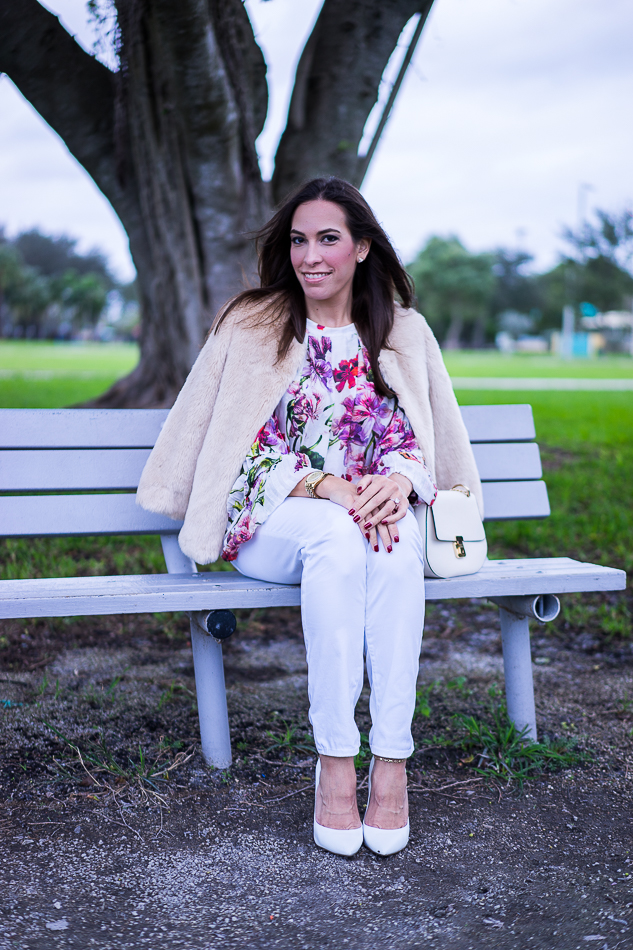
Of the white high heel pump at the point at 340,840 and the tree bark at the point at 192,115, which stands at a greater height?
the tree bark at the point at 192,115

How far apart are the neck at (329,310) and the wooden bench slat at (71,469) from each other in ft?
2.34

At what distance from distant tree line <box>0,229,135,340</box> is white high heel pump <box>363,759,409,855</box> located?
83469 mm

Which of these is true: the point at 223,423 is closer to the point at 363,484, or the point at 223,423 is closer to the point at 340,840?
the point at 363,484

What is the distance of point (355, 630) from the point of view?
2.32 metres

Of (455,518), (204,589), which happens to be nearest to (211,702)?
(204,589)

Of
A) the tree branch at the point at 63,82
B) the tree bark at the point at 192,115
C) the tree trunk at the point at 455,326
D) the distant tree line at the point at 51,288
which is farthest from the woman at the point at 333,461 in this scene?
the distant tree line at the point at 51,288

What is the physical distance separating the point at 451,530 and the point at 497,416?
888 millimetres

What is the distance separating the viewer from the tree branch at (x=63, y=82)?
15.9 ft

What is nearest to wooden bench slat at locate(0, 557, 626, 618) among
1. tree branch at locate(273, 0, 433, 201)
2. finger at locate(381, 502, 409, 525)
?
finger at locate(381, 502, 409, 525)

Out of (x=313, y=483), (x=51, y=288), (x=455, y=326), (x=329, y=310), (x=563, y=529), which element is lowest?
(x=455, y=326)

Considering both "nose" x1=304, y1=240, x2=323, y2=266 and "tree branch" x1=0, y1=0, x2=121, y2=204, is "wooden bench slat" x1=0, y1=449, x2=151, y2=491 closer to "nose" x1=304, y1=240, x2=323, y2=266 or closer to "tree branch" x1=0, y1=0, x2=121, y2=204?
"nose" x1=304, y1=240, x2=323, y2=266

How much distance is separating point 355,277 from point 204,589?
121cm

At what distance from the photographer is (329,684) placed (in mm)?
2297

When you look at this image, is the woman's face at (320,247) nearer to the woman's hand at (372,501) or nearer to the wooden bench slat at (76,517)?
the woman's hand at (372,501)
